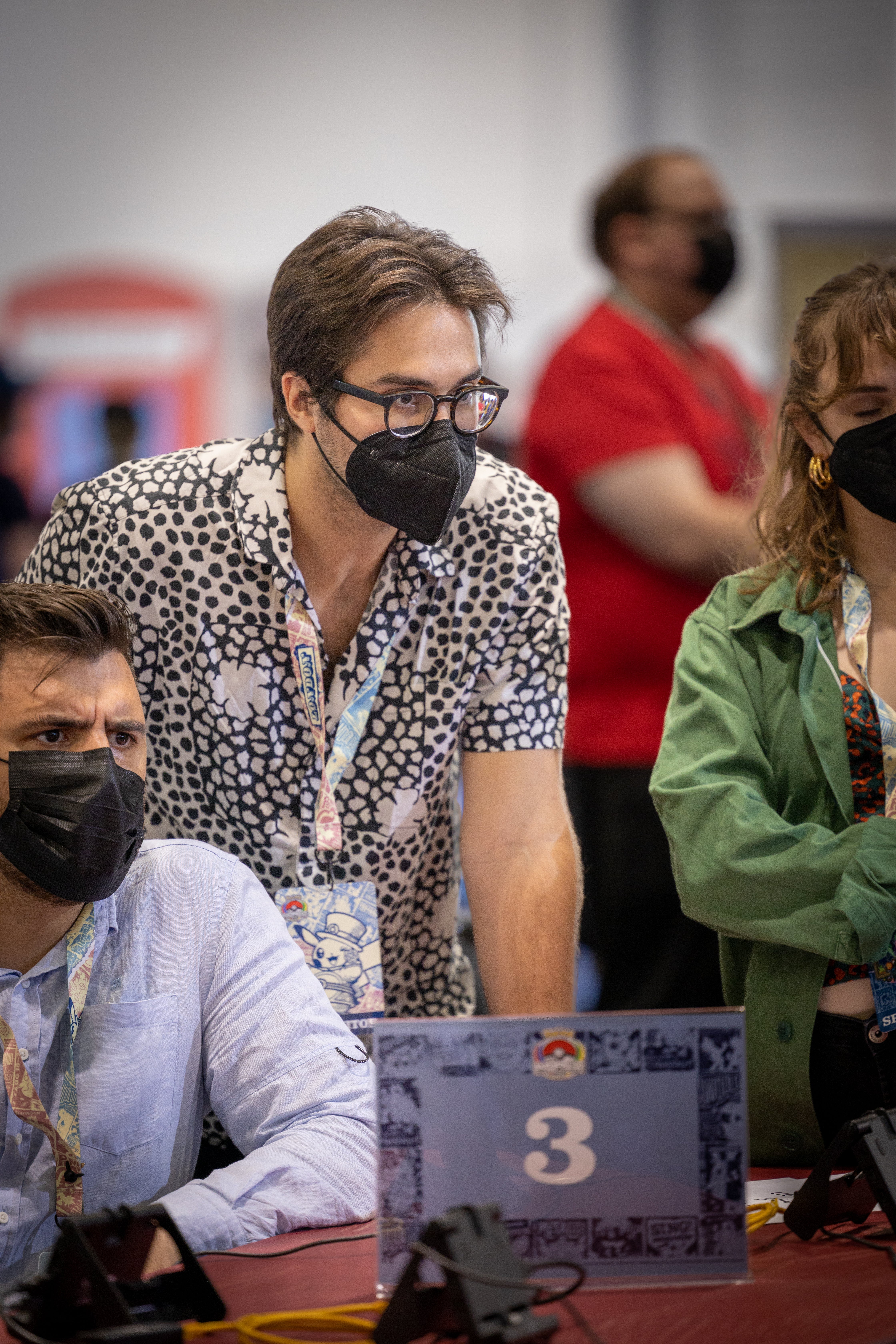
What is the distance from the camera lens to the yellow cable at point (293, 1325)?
117cm

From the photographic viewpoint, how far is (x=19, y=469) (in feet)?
20.2

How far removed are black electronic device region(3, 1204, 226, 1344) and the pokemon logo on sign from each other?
1.15ft

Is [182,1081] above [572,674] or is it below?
below

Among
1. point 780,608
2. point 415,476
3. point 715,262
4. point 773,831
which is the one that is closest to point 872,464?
point 780,608

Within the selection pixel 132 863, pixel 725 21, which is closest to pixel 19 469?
pixel 725 21

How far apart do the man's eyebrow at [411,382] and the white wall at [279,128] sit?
4.29 meters

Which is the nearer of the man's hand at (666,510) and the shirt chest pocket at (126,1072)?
the shirt chest pocket at (126,1072)

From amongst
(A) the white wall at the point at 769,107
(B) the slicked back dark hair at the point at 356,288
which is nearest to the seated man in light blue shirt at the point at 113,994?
(B) the slicked back dark hair at the point at 356,288

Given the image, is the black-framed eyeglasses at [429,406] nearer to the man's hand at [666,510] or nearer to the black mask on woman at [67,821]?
the black mask on woman at [67,821]

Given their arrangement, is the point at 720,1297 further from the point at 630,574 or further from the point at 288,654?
the point at 630,574

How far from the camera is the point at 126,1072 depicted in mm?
1683

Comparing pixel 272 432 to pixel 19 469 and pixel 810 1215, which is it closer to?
pixel 810 1215

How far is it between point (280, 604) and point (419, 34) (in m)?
4.83

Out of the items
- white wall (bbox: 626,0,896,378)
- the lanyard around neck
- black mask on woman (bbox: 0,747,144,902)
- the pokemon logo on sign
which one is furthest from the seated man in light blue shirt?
white wall (bbox: 626,0,896,378)
